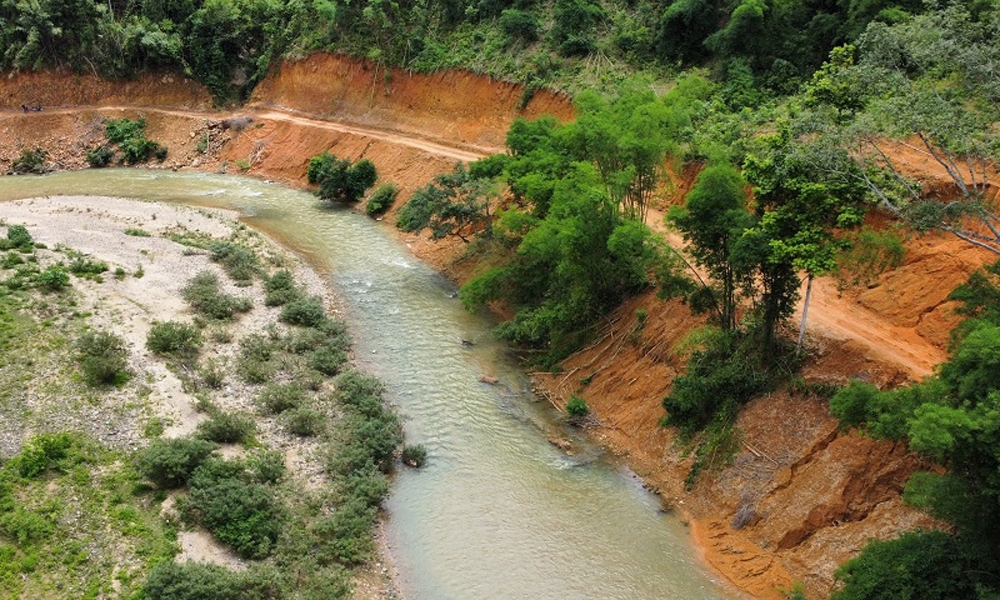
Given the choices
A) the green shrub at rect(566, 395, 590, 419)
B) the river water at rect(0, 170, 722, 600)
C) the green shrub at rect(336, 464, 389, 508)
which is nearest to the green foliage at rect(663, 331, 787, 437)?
the river water at rect(0, 170, 722, 600)

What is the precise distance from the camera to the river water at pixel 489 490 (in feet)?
68.4

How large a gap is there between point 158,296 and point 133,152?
116 ft

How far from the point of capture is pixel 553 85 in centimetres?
5094

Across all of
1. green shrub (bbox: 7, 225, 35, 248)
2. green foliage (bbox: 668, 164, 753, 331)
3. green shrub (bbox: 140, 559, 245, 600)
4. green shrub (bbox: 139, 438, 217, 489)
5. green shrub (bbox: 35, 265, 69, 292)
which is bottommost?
green shrub (bbox: 140, 559, 245, 600)

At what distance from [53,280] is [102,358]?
27.6 ft

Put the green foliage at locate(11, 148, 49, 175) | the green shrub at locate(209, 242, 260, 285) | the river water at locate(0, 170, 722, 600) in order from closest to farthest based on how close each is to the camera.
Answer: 1. the river water at locate(0, 170, 722, 600)
2. the green shrub at locate(209, 242, 260, 285)
3. the green foliage at locate(11, 148, 49, 175)

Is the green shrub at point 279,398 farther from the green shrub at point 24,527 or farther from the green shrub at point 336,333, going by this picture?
the green shrub at point 24,527

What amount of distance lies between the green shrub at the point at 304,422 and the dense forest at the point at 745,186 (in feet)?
33.5

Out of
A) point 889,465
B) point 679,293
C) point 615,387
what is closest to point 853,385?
point 889,465

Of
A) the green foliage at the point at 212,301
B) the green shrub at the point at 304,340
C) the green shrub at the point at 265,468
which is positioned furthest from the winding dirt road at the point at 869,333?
the green foliage at the point at 212,301

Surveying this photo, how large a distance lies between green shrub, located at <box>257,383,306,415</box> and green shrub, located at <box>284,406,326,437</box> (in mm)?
518

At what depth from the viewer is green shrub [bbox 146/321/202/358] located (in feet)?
95.6

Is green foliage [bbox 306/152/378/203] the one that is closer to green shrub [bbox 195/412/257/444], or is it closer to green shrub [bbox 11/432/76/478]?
green shrub [bbox 195/412/257/444]

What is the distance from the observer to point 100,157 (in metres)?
62.7
